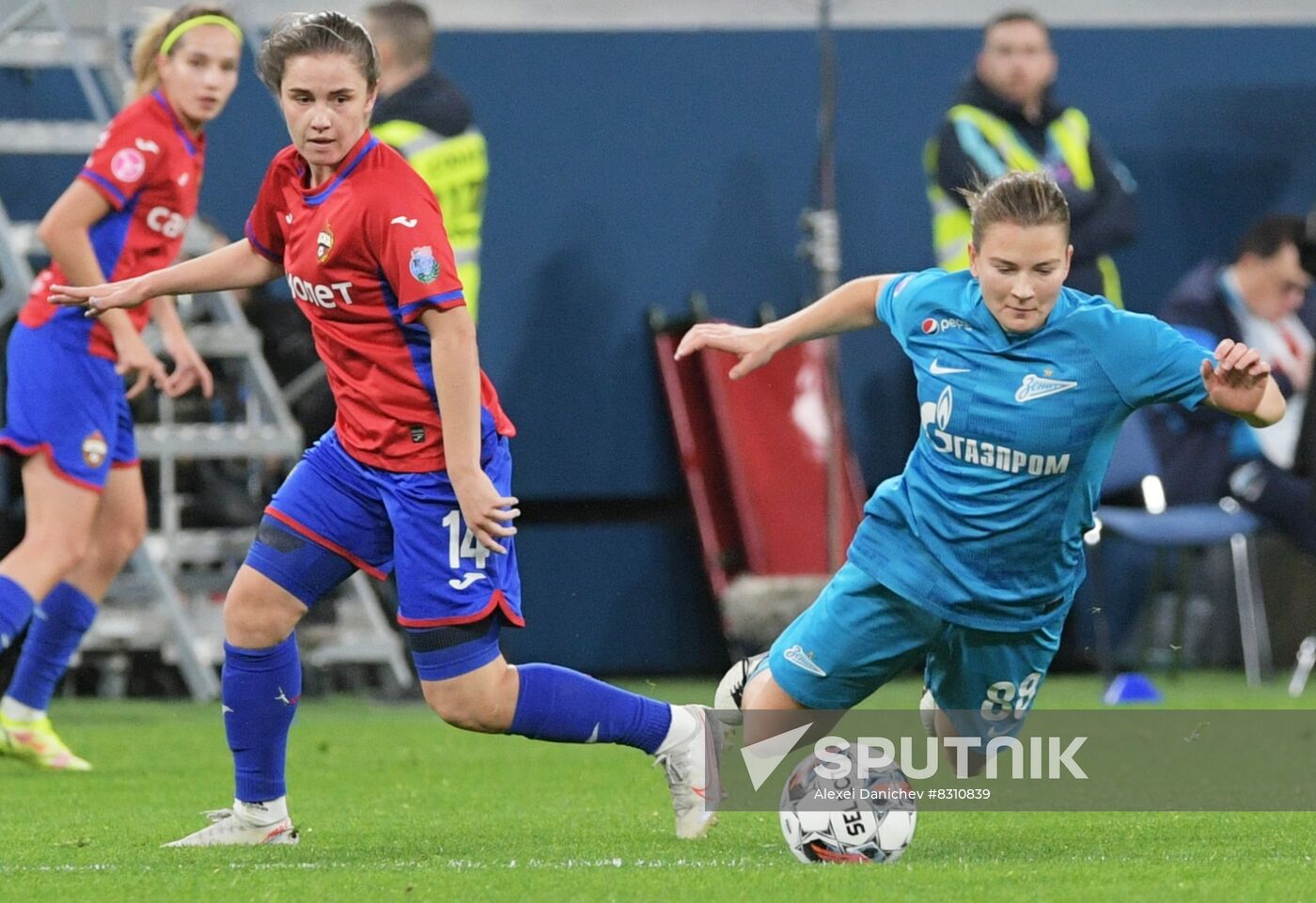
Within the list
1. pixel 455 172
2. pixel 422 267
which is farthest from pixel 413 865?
pixel 455 172

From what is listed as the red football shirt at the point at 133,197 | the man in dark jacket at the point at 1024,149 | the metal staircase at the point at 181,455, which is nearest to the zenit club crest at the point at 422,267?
the red football shirt at the point at 133,197

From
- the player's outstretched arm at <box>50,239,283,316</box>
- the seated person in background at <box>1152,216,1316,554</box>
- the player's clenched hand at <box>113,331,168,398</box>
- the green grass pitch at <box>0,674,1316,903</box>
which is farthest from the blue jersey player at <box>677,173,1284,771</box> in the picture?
the seated person in background at <box>1152,216,1316,554</box>

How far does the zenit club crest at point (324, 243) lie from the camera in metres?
4.67

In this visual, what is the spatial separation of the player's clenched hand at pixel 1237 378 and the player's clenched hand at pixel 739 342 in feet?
3.13

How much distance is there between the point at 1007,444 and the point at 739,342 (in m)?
0.62

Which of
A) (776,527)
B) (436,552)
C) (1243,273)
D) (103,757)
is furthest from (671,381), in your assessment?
(436,552)

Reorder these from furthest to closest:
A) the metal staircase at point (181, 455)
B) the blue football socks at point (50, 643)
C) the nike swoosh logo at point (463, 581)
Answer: the metal staircase at point (181, 455) < the blue football socks at point (50, 643) < the nike swoosh logo at point (463, 581)

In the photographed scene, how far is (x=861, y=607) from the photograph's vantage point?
16.5ft

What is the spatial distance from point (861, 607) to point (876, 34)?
678 cm

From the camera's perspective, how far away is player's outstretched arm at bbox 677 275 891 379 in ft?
16.1

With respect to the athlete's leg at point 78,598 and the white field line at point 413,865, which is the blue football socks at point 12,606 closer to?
the athlete's leg at point 78,598

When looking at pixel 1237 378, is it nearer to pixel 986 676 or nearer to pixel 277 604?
pixel 986 676

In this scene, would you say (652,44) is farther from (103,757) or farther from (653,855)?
(653,855)

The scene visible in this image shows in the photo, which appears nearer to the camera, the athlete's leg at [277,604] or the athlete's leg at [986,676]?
the athlete's leg at [277,604]
